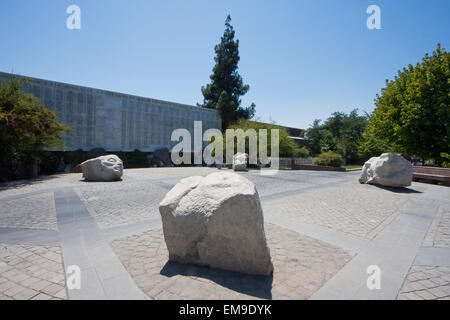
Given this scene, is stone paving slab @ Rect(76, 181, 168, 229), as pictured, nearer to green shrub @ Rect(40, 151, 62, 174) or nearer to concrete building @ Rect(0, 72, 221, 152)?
green shrub @ Rect(40, 151, 62, 174)

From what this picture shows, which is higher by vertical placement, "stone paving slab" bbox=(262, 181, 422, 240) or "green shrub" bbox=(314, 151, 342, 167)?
"green shrub" bbox=(314, 151, 342, 167)

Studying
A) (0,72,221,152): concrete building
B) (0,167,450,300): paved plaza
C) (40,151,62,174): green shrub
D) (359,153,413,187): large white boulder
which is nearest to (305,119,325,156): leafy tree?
(0,72,221,152): concrete building

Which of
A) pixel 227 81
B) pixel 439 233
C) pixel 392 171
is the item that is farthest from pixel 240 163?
pixel 227 81

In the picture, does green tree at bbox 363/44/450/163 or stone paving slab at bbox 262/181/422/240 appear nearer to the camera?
stone paving slab at bbox 262/181/422/240

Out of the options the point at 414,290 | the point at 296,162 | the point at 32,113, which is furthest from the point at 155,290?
the point at 296,162

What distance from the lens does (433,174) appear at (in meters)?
12.1

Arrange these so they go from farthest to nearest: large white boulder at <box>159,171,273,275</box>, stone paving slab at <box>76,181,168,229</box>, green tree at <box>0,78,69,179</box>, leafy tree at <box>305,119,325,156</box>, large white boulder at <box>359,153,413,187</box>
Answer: leafy tree at <box>305,119,325,156</box>
green tree at <box>0,78,69,179</box>
large white boulder at <box>359,153,413,187</box>
stone paving slab at <box>76,181,168,229</box>
large white boulder at <box>159,171,273,275</box>

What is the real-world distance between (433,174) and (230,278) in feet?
49.6

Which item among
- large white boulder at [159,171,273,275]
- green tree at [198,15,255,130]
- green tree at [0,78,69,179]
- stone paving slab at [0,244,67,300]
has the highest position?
green tree at [198,15,255,130]

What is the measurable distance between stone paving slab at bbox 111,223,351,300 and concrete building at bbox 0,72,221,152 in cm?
1906

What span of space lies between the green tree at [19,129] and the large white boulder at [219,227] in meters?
11.8

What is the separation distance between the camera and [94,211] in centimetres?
551

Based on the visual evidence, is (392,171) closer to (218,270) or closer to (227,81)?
(218,270)

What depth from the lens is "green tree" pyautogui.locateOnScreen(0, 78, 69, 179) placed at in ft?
33.8
